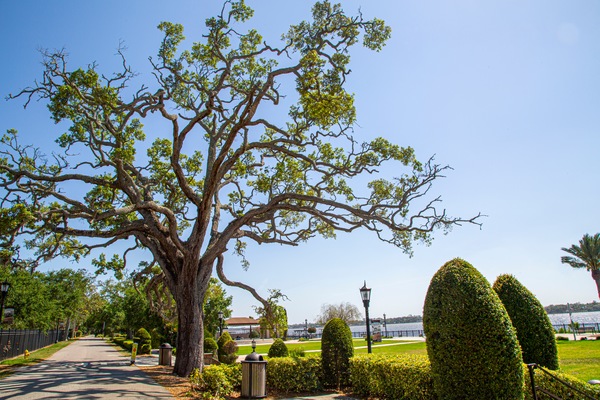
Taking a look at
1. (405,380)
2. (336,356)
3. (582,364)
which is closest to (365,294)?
(336,356)

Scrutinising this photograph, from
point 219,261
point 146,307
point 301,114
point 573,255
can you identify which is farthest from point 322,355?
point 573,255

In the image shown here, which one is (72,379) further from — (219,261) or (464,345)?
(464,345)

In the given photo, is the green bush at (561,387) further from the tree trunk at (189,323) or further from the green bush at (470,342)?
the tree trunk at (189,323)

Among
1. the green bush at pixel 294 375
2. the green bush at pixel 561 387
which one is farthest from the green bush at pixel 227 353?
the green bush at pixel 561 387

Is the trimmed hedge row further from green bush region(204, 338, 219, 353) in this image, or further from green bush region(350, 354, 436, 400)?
green bush region(204, 338, 219, 353)

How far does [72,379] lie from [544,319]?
50.5 ft

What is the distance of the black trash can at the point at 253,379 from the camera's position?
436 inches

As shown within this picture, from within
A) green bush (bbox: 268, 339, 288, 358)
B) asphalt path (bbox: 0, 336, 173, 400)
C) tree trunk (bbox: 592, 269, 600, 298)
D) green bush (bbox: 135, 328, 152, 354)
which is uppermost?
tree trunk (bbox: 592, 269, 600, 298)

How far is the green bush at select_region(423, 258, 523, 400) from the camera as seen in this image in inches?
282

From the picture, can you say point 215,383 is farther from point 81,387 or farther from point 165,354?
point 165,354

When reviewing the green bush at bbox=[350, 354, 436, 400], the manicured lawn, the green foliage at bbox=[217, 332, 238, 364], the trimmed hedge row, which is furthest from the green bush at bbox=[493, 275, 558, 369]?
the green foliage at bbox=[217, 332, 238, 364]

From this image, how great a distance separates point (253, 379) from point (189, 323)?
16.0 feet

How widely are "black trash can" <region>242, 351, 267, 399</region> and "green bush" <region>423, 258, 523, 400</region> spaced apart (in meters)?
5.31

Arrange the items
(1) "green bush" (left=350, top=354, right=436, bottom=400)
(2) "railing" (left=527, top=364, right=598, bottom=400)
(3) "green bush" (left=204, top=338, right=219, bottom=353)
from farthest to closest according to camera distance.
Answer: (3) "green bush" (left=204, top=338, right=219, bottom=353)
(1) "green bush" (left=350, top=354, right=436, bottom=400)
(2) "railing" (left=527, top=364, right=598, bottom=400)
